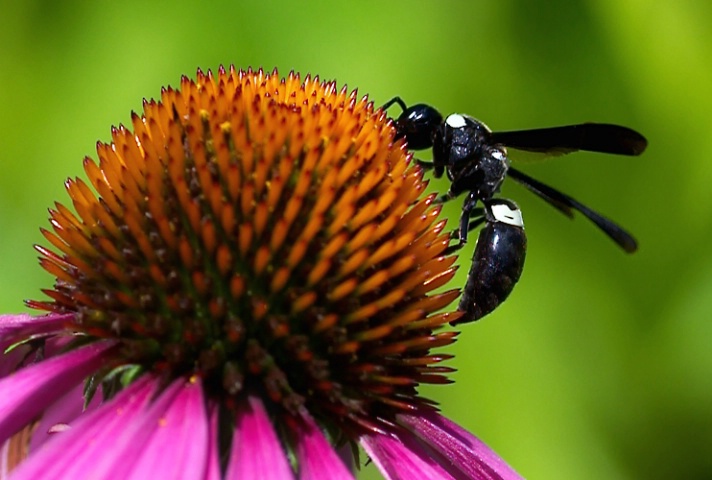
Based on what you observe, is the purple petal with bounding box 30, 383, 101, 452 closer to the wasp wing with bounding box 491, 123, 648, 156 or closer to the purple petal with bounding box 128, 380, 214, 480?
the purple petal with bounding box 128, 380, 214, 480

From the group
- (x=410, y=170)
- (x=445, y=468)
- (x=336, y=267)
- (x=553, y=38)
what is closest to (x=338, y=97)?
(x=410, y=170)

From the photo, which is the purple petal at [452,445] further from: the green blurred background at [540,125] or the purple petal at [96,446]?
the green blurred background at [540,125]

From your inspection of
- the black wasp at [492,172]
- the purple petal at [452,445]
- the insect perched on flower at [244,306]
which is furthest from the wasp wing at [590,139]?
the purple petal at [452,445]

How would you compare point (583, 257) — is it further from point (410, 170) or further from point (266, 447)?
point (266, 447)

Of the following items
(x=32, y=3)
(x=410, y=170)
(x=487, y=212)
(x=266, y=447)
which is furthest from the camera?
(x=32, y=3)

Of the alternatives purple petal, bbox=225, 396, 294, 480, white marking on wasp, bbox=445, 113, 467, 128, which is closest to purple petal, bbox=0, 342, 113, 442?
purple petal, bbox=225, 396, 294, 480

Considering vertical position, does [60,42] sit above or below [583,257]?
above
